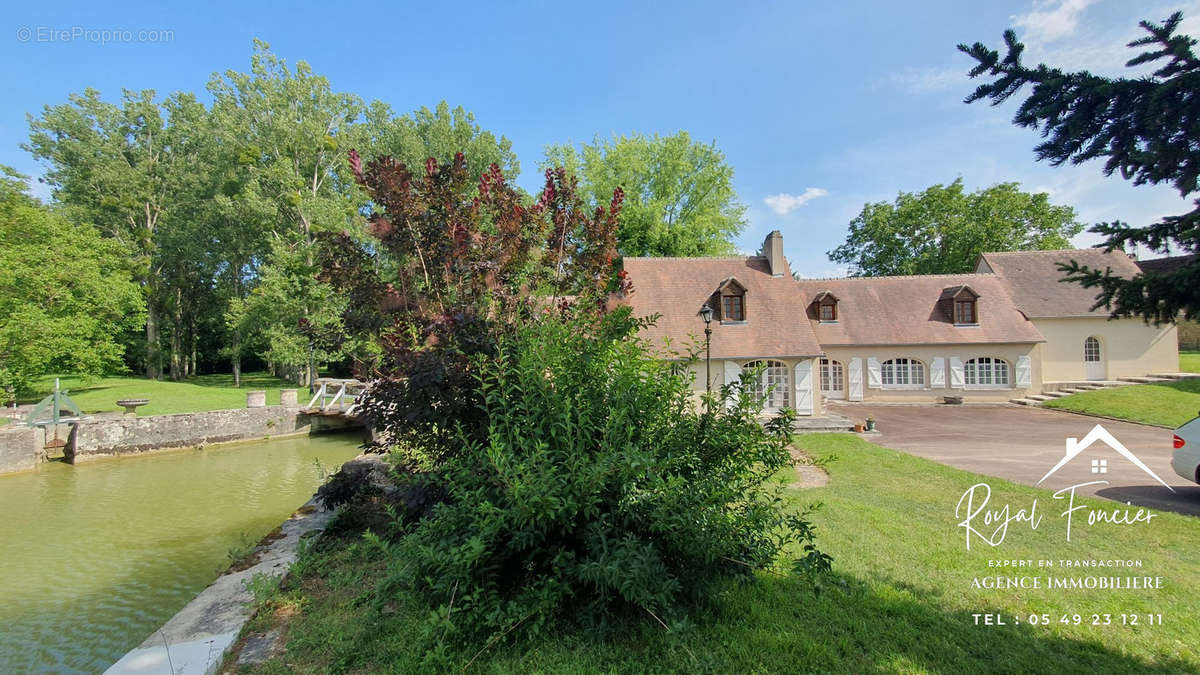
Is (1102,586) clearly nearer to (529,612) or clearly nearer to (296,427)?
(529,612)

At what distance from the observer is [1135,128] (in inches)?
119

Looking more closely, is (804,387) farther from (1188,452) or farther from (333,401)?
(333,401)

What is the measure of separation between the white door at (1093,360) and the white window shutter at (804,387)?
14504 mm

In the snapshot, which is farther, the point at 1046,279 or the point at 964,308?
the point at 1046,279

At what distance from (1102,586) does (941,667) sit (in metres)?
2.67

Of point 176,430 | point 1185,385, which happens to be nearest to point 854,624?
point 176,430

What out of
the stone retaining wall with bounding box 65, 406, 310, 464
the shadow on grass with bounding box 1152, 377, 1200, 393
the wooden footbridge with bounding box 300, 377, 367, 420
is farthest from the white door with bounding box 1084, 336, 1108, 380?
the stone retaining wall with bounding box 65, 406, 310, 464

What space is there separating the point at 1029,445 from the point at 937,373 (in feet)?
32.0

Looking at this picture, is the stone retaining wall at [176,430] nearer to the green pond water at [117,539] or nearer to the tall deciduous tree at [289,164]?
the green pond water at [117,539]

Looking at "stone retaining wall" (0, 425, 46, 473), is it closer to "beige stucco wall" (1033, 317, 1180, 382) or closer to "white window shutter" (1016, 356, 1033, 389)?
"white window shutter" (1016, 356, 1033, 389)

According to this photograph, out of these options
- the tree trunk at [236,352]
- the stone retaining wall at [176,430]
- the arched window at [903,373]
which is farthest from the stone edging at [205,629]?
the tree trunk at [236,352]

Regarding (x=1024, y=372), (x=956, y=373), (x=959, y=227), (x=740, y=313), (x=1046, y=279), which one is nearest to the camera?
(x=740, y=313)

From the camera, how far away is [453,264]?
5395 millimetres

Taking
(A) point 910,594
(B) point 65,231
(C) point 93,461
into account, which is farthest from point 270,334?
(A) point 910,594
